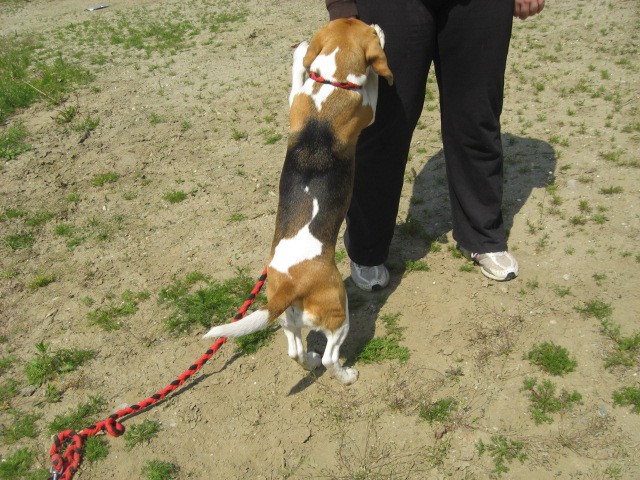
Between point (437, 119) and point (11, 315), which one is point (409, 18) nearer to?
point (437, 119)

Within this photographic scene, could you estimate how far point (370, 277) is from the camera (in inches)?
145

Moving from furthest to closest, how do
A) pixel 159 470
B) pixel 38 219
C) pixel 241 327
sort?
pixel 38 219
pixel 159 470
pixel 241 327

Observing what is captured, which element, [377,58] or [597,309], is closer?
[377,58]

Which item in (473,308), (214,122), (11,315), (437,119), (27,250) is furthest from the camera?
(214,122)

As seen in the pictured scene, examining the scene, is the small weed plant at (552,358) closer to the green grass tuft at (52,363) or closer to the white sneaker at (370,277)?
the white sneaker at (370,277)

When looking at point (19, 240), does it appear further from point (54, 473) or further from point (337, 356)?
point (337, 356)

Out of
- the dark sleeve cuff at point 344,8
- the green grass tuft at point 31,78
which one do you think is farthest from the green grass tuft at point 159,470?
the green grass tuft at point 31,78

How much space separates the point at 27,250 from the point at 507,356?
13.4 feet

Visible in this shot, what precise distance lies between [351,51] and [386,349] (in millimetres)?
1854

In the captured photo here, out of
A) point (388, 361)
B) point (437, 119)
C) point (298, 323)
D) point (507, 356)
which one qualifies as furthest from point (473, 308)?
point (437, 119)

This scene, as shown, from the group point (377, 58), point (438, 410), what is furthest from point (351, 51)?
point (438, 410)

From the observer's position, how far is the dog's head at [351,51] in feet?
9.35

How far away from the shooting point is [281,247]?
2758mm

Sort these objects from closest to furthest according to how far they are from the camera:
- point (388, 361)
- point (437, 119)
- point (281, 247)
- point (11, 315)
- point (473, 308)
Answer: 1. point (281, 247)
2. point (388, 361)
3. point (473, 308)
4. point (11, 315)
5. point (437, 119)
